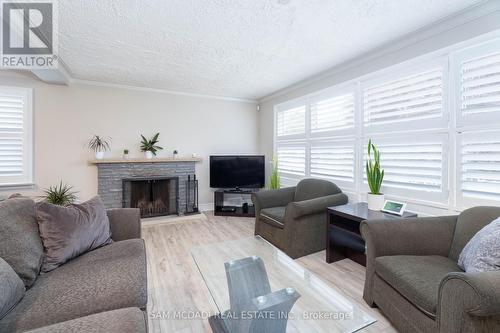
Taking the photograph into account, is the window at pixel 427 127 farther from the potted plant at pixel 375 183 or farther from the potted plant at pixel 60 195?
the potted plant at pixel 60 195

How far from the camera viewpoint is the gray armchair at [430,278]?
994 mm

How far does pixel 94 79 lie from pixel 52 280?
334 cm

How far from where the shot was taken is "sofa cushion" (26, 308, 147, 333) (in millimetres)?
850

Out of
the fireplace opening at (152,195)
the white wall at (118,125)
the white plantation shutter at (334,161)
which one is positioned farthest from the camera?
the fireplace opening at (152,195)

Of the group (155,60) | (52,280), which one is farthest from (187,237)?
(155,60)

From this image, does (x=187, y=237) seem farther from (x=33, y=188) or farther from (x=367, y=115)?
(x=367, y=115)

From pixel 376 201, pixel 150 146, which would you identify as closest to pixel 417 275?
pixel 376 201

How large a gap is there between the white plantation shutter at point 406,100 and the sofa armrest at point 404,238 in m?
1.07

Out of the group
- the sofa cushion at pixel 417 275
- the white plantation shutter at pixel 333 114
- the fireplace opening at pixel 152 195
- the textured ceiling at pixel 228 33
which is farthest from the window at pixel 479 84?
the fireplace opening at pixel 152 195

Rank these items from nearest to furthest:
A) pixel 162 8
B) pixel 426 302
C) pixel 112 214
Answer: pixel 426 302 → pixel 162 8 → pixel 112 214

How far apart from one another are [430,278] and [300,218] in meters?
1.33

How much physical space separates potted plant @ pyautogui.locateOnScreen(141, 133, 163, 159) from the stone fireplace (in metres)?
0.14

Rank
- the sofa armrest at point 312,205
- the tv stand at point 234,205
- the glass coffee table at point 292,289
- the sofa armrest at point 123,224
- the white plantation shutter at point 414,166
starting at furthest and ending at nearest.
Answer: the tv stand at point 234,205
the sofa armrest at point 312,205
the white plantation shutter at point 414,166
the sofa armrest at point 123,224
the glass coffee table at point 292,289

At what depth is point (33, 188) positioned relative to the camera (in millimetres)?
3352
